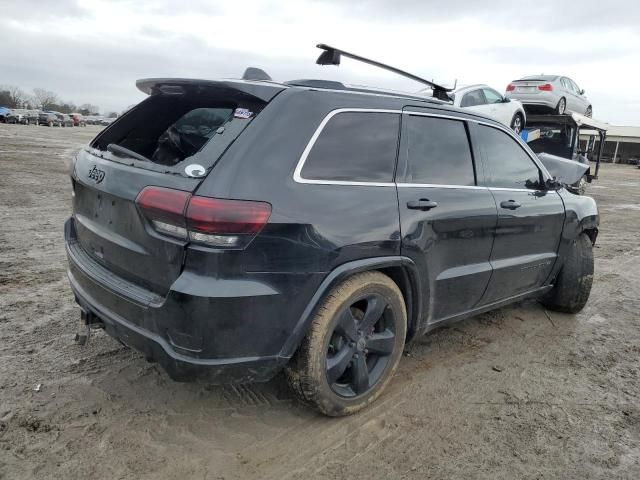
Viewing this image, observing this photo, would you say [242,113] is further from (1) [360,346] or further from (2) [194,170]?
(1) [360,346]

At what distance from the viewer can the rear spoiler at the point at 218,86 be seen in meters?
2.54

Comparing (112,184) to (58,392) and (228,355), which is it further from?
(58,392)

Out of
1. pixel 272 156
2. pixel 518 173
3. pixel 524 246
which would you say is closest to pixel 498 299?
pixel 524 246

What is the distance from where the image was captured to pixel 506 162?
3.88 meters

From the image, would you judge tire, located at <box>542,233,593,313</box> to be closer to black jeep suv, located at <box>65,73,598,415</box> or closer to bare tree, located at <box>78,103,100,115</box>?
black jeep suv, located at <box>65,73,598,415</box>

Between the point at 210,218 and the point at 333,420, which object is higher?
the point at 210,218

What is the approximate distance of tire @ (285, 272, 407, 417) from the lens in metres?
2.59

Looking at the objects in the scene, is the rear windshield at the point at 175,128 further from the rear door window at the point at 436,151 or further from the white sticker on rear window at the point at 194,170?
the rear door window at the point at 436,151

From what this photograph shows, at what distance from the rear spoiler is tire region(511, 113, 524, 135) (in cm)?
1044

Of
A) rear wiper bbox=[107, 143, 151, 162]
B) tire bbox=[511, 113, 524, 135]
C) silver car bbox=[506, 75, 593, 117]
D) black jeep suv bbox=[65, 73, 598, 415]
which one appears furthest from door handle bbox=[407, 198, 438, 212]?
silver car bbox=[506, 75, 593, 117]

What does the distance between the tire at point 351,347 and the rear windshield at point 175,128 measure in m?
0.99

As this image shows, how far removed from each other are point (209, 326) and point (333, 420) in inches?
41.8

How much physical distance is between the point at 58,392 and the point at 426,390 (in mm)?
2231

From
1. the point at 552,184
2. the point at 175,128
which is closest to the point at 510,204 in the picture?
the point at 552,184
